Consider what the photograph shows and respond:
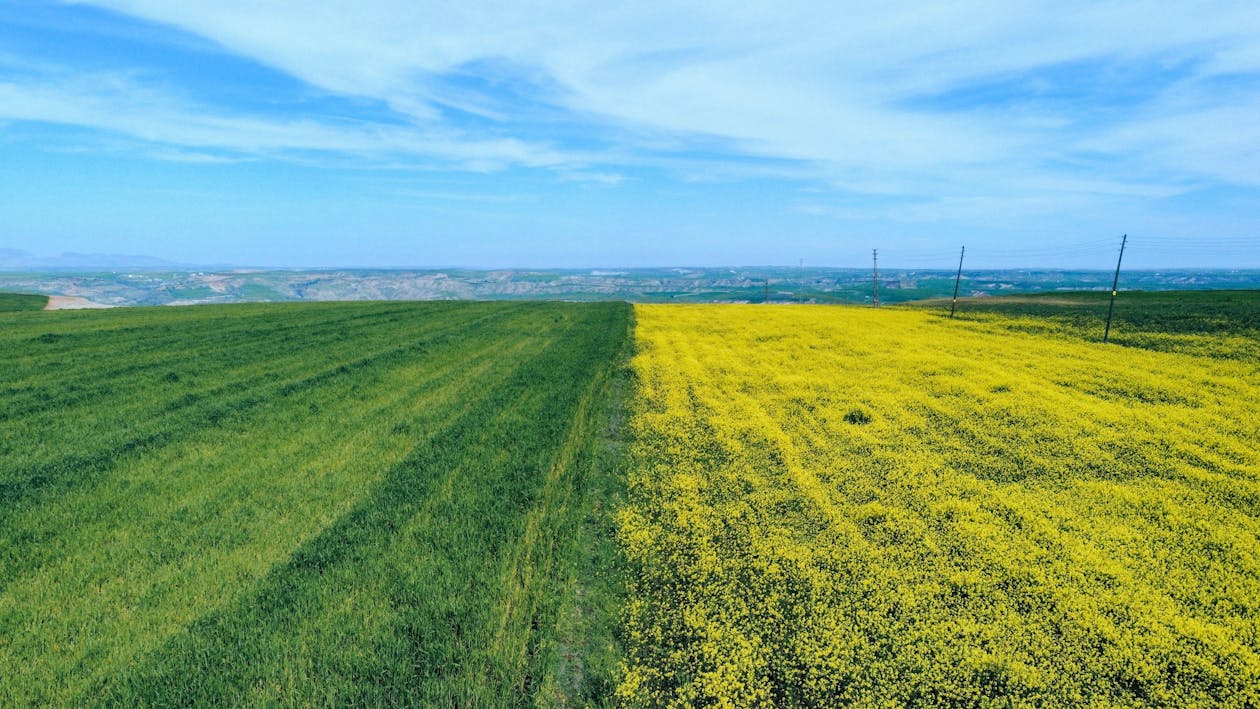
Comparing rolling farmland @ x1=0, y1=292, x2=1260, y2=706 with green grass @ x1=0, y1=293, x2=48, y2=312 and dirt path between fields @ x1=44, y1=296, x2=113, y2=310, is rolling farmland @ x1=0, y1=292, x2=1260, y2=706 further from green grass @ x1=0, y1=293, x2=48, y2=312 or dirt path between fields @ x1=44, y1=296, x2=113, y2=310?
dirt path between fields @ x1=44, y1=296, x2=113, y2=310

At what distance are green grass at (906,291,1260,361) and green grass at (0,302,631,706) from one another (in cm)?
2298

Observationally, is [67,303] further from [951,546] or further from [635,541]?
[951,546]

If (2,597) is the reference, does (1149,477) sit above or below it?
above

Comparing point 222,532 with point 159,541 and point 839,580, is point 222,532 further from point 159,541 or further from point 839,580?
point 839,580

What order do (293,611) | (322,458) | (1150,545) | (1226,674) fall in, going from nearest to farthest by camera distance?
(1226,674) < (293,611) < (1150,545) < (322,458)

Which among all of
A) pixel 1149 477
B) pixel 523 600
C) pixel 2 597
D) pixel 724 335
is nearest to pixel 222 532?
pixel 2 597

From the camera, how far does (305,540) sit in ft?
24.0

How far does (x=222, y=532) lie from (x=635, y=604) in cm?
635

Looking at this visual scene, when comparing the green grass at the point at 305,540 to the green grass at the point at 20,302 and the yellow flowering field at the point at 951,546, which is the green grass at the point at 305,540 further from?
→ the green grass at the point at 20,302

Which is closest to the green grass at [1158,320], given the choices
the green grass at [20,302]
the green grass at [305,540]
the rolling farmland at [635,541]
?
the rolling farmland at [635,541]

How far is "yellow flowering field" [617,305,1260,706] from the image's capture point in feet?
16.1

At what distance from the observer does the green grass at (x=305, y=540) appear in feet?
16.5

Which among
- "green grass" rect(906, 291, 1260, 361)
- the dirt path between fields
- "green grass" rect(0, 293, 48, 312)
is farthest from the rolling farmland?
the dirt path between fields

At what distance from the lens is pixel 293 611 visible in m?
5.85
